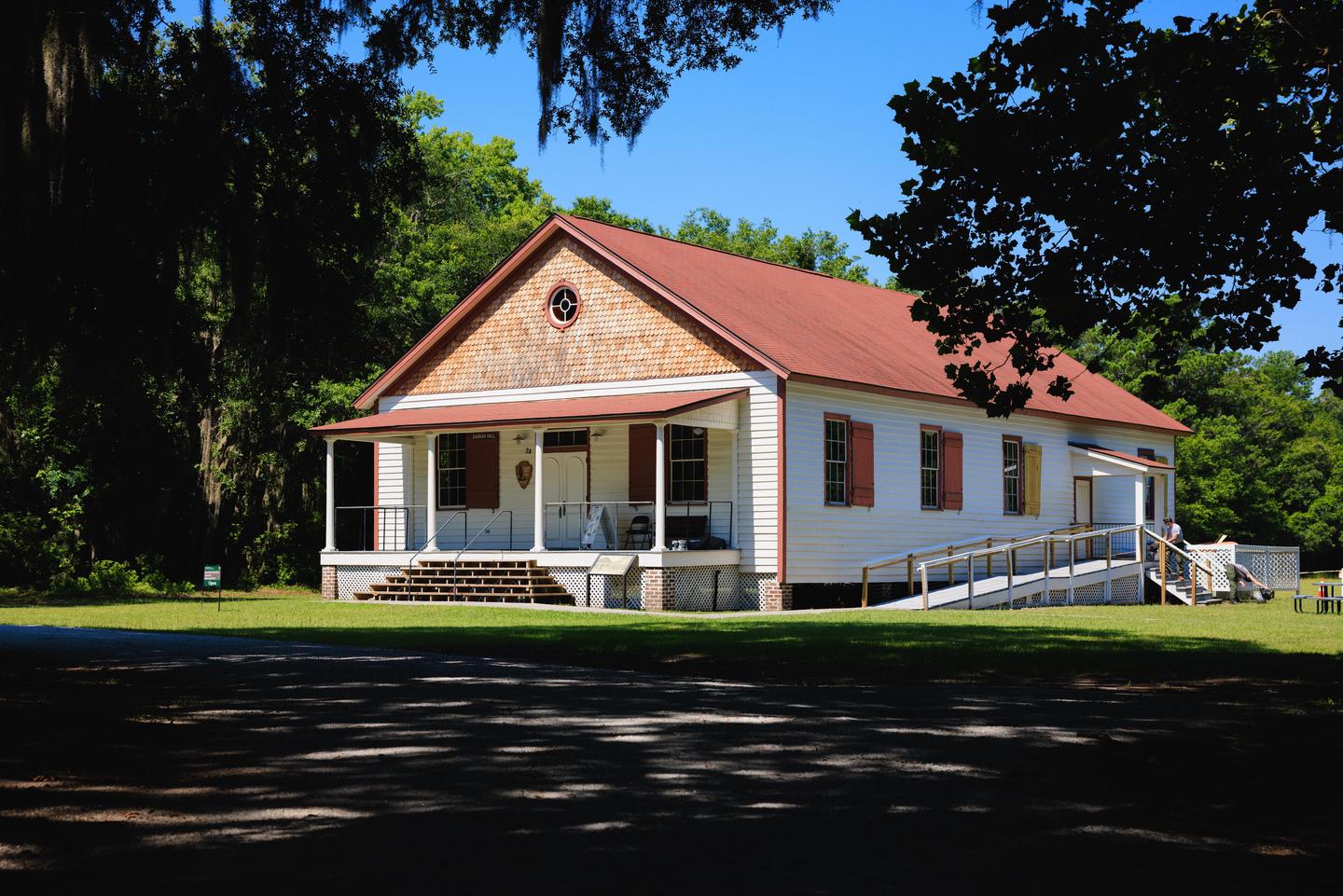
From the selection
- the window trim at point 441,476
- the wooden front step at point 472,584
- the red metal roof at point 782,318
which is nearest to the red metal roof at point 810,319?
the red metal roof at point 782,318

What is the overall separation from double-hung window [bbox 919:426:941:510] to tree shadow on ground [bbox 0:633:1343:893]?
18.9 m

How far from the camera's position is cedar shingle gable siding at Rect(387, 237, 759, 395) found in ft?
89.8

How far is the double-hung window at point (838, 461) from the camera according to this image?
27.0m

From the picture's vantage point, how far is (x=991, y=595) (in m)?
27.3

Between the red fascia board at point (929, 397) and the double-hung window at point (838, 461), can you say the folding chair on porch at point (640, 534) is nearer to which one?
the double-hung window at point (838, 461)

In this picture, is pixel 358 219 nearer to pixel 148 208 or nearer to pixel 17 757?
pixel 148 208

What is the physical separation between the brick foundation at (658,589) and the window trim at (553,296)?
5934mm

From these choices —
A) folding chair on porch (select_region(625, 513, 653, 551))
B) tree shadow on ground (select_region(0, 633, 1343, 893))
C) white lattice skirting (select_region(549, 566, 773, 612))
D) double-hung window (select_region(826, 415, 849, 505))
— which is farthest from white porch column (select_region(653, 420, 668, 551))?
tree shadow on ground (select_region(0, 633, 1343, 893))

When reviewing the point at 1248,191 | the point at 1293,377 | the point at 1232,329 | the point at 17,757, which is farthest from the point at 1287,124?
the point at 1293,377

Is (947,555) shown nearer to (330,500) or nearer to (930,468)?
(930,468)

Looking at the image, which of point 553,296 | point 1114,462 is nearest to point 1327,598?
point 1114,462

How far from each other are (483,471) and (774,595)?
742cm

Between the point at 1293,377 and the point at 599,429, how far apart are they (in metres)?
61.0

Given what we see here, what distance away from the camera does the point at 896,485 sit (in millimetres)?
28703
